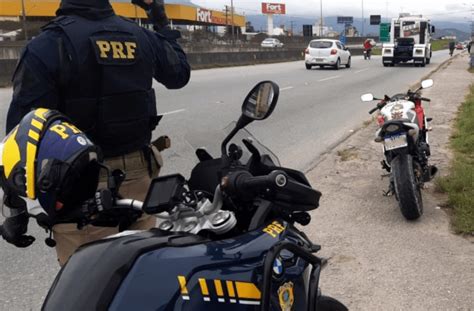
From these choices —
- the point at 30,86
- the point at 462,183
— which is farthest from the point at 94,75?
the point at 462,183

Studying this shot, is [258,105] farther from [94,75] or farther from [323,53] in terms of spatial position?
[323,53]

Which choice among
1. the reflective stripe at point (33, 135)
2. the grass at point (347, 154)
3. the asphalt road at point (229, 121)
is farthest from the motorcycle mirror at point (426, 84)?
the reflective stripe at point (33, 135)

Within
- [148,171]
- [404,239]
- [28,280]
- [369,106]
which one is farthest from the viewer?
[369,106]

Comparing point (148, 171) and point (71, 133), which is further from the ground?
point (71, 133)

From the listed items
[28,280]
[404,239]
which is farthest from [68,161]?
[404,239]

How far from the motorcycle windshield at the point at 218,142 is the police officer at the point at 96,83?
1.13 feet

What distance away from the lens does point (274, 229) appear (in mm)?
1670

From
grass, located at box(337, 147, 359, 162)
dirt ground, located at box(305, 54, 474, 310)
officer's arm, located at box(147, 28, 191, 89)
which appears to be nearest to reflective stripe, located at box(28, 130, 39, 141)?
officer's arm, located at box(147, 28, 191, 89)

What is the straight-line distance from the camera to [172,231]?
1.55 meters

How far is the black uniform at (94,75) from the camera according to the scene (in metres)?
2.11

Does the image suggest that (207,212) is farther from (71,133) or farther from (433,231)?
(433,231)

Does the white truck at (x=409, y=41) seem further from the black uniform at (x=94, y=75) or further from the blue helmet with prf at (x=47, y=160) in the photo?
the blue helmet with prf at (x=47, y=160)

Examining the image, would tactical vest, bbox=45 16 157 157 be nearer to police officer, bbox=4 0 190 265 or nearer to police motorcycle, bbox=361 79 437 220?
police officer, bbox=4 0 190 265

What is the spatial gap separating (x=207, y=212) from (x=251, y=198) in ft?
0.48
